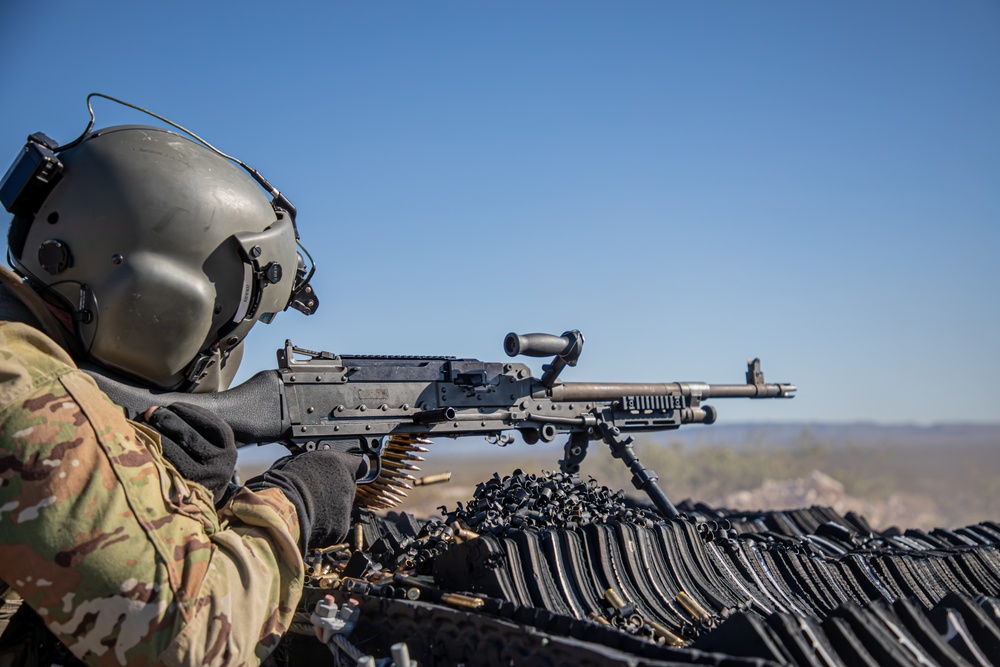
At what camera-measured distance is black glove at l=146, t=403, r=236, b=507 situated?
253 cm

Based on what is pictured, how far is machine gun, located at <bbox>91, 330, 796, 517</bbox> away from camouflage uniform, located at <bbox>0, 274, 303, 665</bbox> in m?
0.66

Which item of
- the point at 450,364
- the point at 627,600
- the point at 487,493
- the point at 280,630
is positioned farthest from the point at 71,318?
the point at 450,364

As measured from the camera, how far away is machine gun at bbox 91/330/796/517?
407 cm

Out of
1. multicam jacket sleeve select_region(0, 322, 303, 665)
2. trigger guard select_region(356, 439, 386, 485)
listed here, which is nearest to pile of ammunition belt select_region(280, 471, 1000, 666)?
trigger guard select_region(356, 439, 386, 485)

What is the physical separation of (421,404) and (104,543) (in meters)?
2.76

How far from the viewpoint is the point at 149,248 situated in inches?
110

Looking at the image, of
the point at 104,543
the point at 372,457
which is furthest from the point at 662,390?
the point at 104,543

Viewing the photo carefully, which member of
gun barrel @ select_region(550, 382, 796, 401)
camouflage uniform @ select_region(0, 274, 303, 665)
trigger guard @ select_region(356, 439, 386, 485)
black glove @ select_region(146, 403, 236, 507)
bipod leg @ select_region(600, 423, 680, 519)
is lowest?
camouflage uniform @ select_region(0, 274, 303, 665)

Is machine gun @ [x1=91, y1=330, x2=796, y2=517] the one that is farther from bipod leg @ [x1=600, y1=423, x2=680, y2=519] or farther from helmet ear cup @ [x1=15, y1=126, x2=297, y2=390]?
helmet ear cup @ [x1=15, y1=126, x2=297, y2=390]

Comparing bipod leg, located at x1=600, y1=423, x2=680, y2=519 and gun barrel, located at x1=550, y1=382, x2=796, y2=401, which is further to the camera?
gun barrel, located at x1=550, y1=382, x2=796, y2=401

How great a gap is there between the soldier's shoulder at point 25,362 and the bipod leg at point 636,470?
3386mm

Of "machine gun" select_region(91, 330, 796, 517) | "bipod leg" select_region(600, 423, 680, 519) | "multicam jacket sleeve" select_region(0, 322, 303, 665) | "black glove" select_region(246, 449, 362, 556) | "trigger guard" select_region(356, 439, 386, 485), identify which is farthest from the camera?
"bipod leg" select_region(600, 423, 680, 519)

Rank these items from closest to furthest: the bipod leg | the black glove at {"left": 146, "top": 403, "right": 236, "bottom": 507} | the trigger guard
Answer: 1. the black glove at {"left": 146, "top": 403, "right": 236, "bottom": 507}
2. the trigger guard
3. the bipod leg

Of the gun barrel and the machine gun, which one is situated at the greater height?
the gun barrel
